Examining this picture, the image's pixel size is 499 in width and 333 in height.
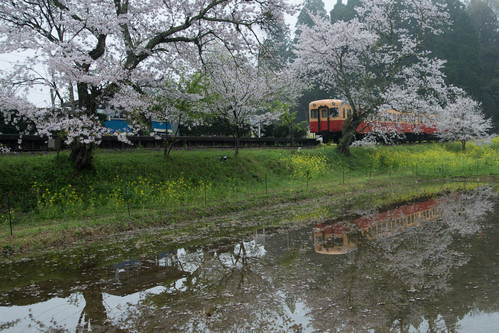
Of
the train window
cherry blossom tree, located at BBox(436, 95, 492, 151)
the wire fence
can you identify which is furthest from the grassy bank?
cherry blossom tree, located at BBox(436, 95, 492, 151)

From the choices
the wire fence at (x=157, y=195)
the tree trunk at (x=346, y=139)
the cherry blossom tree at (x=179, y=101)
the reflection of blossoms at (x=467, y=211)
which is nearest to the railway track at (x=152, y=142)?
the cherry blossom tree at (x=179, y=101)

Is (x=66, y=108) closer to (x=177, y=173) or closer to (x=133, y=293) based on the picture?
(x=177, y=173)

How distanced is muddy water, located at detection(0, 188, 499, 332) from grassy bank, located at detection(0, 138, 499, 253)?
188 centimetres

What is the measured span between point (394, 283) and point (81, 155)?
11.0 m

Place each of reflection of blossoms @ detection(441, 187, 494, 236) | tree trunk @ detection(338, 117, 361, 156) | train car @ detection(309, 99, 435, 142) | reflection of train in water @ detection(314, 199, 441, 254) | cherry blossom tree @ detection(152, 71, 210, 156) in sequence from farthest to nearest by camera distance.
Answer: train car @ detection(309, 99, 435, 142), tree trunk @ detection(338, 117, 361, 156), cherry blossom tree @ detection(152, 71, 210, 156), reflection of blossoms @ detection(441, 187, 494, 236), reflection of train in water @ detection(314, 199, 441, 254)

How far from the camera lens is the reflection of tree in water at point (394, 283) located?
4.50 meters

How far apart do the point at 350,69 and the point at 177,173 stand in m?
15.2

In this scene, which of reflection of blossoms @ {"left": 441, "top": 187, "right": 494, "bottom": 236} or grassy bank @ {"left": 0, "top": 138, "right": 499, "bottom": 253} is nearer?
reflection of blossoms @ {"left": 441, "top": 187, "right": 494, "bottom": 236}

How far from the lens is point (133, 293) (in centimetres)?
562

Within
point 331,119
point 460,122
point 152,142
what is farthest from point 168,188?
point 460,122

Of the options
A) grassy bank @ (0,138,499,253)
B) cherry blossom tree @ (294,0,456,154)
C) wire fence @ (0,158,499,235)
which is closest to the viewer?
grassy bank @ (0,138,499,253)

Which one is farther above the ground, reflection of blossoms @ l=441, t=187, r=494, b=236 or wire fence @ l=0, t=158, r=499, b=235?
wire fence @ l=0, t=158, r=499, b=235

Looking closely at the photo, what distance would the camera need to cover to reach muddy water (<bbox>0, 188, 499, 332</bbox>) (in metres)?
4.60

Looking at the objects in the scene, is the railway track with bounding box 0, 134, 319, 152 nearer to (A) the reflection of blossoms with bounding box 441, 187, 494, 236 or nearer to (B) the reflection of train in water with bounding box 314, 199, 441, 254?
(B) the reflection of train in water with bounding box 314, 199, 441, 254
